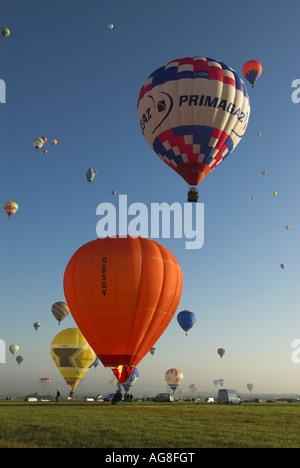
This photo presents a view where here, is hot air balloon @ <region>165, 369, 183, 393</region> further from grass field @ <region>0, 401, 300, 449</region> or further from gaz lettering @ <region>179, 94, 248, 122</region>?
grass field @ <region>0, 401, 300, 449</region>

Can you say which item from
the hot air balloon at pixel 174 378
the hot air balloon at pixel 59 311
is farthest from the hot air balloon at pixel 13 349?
the hot air balloon at pixel 174 378

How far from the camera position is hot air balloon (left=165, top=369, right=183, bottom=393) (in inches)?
2515

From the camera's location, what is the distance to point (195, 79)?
25531 millimetres

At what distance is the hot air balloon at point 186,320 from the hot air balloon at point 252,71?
29.3m

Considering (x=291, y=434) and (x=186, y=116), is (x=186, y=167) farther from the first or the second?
(x=291, y=434)

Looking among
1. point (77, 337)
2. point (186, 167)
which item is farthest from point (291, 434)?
point (77, 337)

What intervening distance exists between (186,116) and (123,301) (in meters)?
11.8

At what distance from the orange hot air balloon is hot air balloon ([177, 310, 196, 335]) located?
25.1 metres

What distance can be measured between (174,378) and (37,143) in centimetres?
4098

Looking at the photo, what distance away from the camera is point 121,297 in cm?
2480

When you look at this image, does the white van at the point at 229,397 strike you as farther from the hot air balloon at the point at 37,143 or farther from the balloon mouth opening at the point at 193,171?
the hot air balloon at the point at 37,143

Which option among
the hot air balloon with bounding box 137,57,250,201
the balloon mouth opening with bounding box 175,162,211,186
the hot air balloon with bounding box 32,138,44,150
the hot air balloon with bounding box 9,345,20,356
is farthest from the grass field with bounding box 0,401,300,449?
the hot air balloon with bounding box 9,345,20,356
